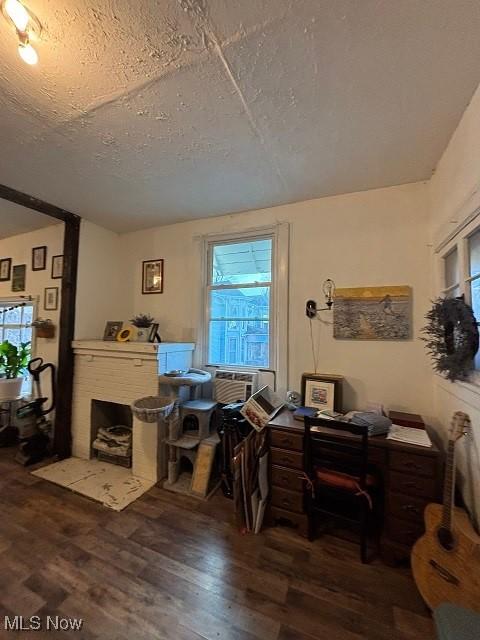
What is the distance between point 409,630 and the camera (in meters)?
1.24

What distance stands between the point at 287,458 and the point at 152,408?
4.08 feet

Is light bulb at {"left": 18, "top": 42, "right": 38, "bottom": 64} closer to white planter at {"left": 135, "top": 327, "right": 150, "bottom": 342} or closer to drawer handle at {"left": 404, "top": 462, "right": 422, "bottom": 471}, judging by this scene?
white planter at {"left": 135, "top": 327, "right": 150, "bottom": 342}

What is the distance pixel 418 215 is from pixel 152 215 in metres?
2.59

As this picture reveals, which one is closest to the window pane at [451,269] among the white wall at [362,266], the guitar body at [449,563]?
the white wall at [362,266]

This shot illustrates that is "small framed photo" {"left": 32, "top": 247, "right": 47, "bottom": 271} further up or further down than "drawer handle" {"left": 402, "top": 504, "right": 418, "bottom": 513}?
further up

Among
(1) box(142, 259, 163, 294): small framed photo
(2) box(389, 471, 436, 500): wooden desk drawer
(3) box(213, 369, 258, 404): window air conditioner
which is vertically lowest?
(2) box(389, 471, 436, 500): wooden desk drawer

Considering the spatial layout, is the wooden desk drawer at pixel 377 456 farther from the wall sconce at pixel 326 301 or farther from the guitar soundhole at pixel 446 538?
the wall sconce at pixel 326 301

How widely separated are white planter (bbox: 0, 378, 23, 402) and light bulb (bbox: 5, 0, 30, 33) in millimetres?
3375

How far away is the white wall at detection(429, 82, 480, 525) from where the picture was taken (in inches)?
52.7

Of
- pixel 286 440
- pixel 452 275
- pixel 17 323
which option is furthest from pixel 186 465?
pixel 17 323

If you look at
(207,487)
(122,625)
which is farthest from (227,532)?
(122,625)

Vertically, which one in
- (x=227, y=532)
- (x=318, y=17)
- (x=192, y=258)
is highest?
(x=318, y=17)

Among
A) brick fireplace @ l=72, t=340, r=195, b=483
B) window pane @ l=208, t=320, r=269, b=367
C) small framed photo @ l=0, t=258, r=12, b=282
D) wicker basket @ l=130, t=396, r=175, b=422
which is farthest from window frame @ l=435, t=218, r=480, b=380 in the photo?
small framed photo @ l=0, t=258, r=12, b=282

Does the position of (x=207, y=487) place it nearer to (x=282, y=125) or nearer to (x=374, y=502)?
(x=374, y=502)
